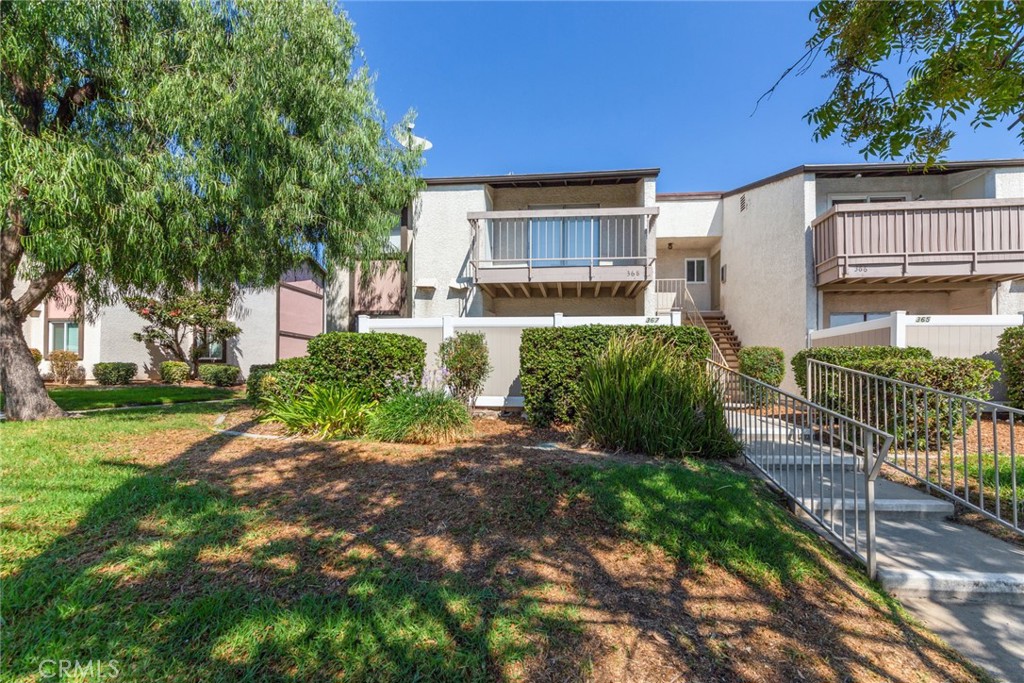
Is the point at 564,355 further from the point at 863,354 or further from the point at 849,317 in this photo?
the point at 849,317

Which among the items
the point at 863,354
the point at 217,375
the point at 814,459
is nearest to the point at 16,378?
the point at 217,375

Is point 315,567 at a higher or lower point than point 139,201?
lower

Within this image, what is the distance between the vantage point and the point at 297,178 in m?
8.30

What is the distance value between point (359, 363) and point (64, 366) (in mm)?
18029

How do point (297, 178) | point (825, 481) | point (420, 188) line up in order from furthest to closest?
1. point (420, 188)
2. point (297, 178)
3. point (825, 481)

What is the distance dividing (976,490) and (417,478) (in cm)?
596

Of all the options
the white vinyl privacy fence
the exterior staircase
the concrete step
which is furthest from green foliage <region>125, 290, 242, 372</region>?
the concrete step

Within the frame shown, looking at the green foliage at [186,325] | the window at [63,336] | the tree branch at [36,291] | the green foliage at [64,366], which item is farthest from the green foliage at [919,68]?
the window at [63,336]

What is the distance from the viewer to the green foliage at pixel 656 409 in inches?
203

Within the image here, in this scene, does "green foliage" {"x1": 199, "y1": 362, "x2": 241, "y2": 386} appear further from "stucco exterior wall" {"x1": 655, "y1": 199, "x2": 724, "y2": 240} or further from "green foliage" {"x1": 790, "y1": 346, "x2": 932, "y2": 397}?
"green foliage" {"x1": 790, "y1": 346, "x2": 932, "y2": 397}

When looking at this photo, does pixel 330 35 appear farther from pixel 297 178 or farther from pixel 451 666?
pixel 451 666

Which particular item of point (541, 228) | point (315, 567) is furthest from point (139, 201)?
point (541, 228)

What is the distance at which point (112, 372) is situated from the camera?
1645 cm

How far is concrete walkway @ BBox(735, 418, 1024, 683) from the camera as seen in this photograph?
8.61 feet
